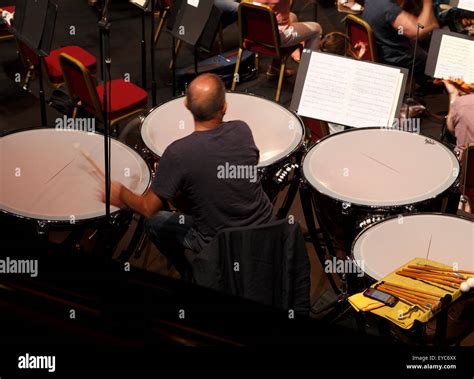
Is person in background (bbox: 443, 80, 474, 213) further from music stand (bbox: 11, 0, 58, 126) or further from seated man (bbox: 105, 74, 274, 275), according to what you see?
music stand (bbox: 11, 0, 58, 126)

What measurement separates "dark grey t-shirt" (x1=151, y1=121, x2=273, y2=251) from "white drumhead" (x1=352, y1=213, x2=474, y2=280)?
468 millimetres

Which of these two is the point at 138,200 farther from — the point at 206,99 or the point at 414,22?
the point at 414,22

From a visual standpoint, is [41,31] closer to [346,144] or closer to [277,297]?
[346,144]

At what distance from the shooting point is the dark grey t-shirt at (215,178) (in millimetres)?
3207

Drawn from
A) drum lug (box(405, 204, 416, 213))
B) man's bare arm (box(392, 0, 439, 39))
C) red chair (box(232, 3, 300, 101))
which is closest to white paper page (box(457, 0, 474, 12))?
man's bare arm (box(392, 0, 439, 39))

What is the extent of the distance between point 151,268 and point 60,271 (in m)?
1.79

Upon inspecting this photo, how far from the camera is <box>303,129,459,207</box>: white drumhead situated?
3549 mm

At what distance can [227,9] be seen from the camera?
648 cm

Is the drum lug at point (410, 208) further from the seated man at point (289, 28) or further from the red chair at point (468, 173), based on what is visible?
the seated man at point (289, 28)

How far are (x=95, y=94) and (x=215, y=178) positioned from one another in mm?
1511

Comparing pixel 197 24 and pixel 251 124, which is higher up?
pixel 197 24

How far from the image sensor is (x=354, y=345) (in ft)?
6.65

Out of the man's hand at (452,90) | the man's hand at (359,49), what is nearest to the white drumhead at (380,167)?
the man's hand at (452,90)

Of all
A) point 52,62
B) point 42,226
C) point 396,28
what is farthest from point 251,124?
point 396,28
